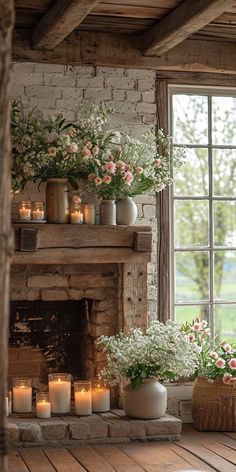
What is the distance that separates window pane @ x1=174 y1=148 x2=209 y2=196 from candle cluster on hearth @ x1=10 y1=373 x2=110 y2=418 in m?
1.54

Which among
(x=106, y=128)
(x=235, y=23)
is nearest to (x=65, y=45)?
(x=106, y=128)

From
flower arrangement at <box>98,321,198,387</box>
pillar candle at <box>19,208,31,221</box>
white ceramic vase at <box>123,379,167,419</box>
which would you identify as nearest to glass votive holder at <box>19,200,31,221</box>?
pillar candle at <box>19,208,31,221</box>

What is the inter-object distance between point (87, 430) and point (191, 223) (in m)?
1.67

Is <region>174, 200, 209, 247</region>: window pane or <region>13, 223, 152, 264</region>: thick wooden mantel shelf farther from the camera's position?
<region>174, 200, 209, 247</region>: window pane

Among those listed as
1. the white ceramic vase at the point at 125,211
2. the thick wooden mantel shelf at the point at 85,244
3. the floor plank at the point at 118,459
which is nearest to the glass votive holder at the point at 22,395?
the floor plank at the point at 118,459

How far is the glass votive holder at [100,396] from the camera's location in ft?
18.4

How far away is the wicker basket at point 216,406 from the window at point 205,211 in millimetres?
586

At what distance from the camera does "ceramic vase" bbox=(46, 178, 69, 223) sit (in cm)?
552

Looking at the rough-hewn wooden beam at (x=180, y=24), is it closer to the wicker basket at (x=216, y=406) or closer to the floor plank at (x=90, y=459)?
the wicker basket at (x=216, y=406)

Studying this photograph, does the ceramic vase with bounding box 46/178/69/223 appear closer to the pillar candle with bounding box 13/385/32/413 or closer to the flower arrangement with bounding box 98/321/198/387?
the flower arrangement with bounding box 98/321/198/387

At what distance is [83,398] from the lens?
5.52m

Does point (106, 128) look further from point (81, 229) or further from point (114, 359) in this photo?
point (114, 359)

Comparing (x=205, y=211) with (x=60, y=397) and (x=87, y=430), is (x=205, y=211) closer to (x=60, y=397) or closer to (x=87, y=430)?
(x=60, y=397)

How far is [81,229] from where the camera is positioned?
5.52 metres
